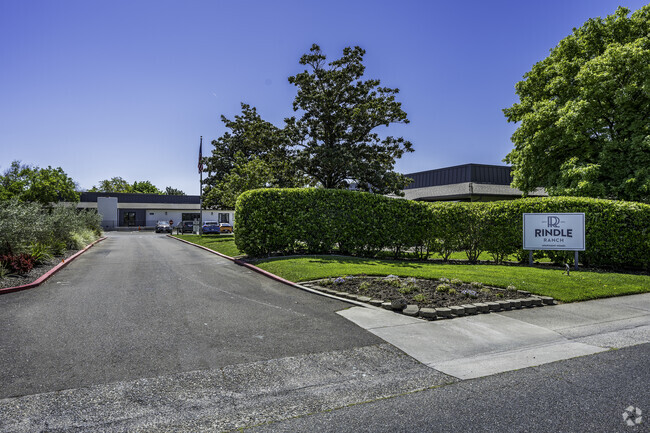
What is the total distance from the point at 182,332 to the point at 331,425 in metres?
3.54

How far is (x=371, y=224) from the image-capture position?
1563cm

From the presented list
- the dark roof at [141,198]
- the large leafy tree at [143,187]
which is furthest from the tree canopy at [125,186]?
the dark roof at [141,198]

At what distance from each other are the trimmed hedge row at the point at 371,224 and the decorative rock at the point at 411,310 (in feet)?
27.4

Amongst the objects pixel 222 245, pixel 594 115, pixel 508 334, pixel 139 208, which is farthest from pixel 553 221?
pixel 139 208

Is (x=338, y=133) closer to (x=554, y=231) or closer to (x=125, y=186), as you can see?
(x=554, y=231)

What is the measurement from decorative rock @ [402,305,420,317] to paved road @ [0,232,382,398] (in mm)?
1261

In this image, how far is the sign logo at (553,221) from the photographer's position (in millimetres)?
12398

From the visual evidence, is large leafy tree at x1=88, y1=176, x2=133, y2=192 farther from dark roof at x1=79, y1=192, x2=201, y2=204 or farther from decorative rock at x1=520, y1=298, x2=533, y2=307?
decorative rock at x1=520, y1=298, x2=533, y2=307

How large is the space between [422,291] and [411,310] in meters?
1.51

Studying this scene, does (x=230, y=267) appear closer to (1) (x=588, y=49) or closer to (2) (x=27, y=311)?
(2) (x=27, y=311)

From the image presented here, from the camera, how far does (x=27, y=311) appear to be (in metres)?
7.04

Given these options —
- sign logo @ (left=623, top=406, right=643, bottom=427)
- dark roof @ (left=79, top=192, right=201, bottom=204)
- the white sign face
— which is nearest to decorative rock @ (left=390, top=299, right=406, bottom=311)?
sign logo @ (left=623, top=406, right=643, bottom=427)

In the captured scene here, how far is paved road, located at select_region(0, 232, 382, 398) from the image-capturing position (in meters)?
4.50

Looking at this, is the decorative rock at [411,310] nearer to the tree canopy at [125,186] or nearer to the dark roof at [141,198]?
the dark roof at [141,198]
